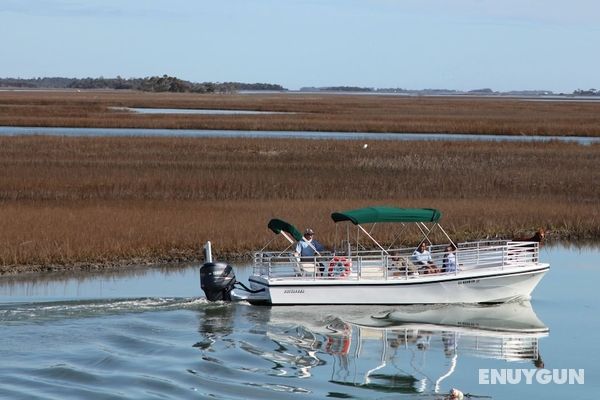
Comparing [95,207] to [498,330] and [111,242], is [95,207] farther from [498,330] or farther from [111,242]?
[498,330]

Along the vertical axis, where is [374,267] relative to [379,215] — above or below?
below

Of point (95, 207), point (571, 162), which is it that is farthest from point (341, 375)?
point (571, 162)

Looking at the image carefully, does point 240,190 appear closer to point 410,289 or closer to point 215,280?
point 410,289

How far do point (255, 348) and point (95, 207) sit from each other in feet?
59.0

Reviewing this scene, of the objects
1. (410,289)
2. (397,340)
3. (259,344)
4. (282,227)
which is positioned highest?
(282,227)

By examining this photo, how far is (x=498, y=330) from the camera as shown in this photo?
82.9ft

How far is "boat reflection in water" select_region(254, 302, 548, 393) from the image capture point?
67.7ft

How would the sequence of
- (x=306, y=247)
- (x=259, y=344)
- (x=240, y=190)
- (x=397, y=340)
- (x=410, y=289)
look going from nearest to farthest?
1. (x=259, y=344)
2. (x=397, y=340)
3. (x=306, y=247)
4. (x=410, y=289)
5. (x=240, y=190)

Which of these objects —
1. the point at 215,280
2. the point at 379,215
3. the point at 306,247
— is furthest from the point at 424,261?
the point at 215,280

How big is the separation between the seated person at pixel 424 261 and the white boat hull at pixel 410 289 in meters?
0.33

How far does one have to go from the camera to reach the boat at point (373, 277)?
26047 millimetres

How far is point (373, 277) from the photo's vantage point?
27078mm

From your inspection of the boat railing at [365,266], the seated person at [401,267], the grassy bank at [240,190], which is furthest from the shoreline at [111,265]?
the seated person at [401,267]

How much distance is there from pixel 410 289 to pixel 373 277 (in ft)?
3.10
